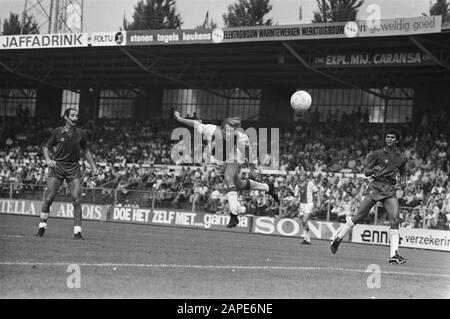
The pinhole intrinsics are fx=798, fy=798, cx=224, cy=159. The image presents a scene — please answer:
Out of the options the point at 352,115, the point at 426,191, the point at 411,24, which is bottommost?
the point at 426,191

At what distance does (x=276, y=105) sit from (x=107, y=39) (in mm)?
10574

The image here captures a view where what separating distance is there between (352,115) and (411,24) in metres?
10.7

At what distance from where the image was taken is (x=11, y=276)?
330 inches

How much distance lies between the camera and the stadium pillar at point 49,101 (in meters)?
50.7

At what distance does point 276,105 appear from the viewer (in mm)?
43062

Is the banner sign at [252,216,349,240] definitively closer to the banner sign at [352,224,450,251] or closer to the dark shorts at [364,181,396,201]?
the banner sign at [352,224,450,251]

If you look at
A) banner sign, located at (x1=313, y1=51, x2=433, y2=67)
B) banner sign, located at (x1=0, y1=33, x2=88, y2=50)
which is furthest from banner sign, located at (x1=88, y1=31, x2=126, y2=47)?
banner sign, located at (x1=313, y1=51, x2=433, y2=67)

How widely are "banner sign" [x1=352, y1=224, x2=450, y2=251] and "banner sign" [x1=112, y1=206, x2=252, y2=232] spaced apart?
15.8ft

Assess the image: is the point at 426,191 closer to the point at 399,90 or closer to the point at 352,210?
the point at 352,210

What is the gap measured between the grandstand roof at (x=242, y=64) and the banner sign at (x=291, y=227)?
298 inches

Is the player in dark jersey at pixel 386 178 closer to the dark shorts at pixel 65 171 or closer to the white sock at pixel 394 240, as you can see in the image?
the white sock at pixel 394 240

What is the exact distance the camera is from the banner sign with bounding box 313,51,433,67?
3234 centimetres

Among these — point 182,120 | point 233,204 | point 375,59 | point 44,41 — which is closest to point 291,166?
point 375,59
